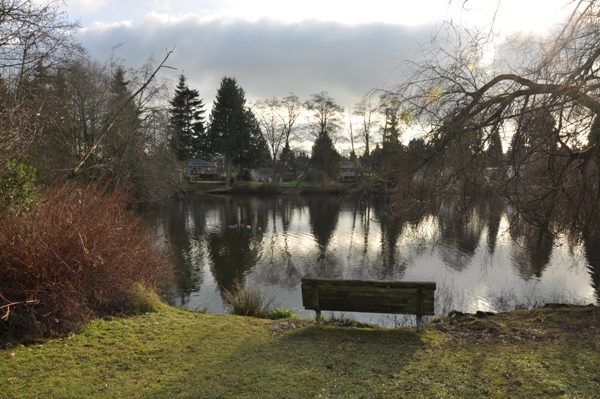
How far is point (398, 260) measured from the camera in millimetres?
17484

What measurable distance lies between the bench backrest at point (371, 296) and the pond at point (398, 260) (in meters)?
2.27

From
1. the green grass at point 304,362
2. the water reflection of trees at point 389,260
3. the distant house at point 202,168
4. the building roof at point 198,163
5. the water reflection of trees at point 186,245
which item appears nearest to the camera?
the green grass at point 304,362

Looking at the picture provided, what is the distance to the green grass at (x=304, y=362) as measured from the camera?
12.5 feet

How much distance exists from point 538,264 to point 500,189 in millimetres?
10286

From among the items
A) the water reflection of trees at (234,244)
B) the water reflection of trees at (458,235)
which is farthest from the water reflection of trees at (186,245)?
the water reflection of trees at (458,235)

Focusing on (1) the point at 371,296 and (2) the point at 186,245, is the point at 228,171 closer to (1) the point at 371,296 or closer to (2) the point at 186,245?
(2) the point at 186,245

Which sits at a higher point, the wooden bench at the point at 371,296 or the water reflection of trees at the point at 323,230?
the wooden bench at the point at 371,296

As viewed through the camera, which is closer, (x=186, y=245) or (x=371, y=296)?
(x=371, y=296)

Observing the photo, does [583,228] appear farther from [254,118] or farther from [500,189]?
[254,118]

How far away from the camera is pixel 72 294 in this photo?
5781mm

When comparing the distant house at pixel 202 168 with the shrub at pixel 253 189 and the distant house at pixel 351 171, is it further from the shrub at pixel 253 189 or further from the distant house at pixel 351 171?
the distant house at pixel 351 171

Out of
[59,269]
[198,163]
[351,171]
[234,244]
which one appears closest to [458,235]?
[351,171]

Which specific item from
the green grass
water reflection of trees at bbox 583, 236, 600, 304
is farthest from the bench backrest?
water reflection of trees at bbox 583, 236, 600, 304

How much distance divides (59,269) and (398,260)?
14.0 metres
